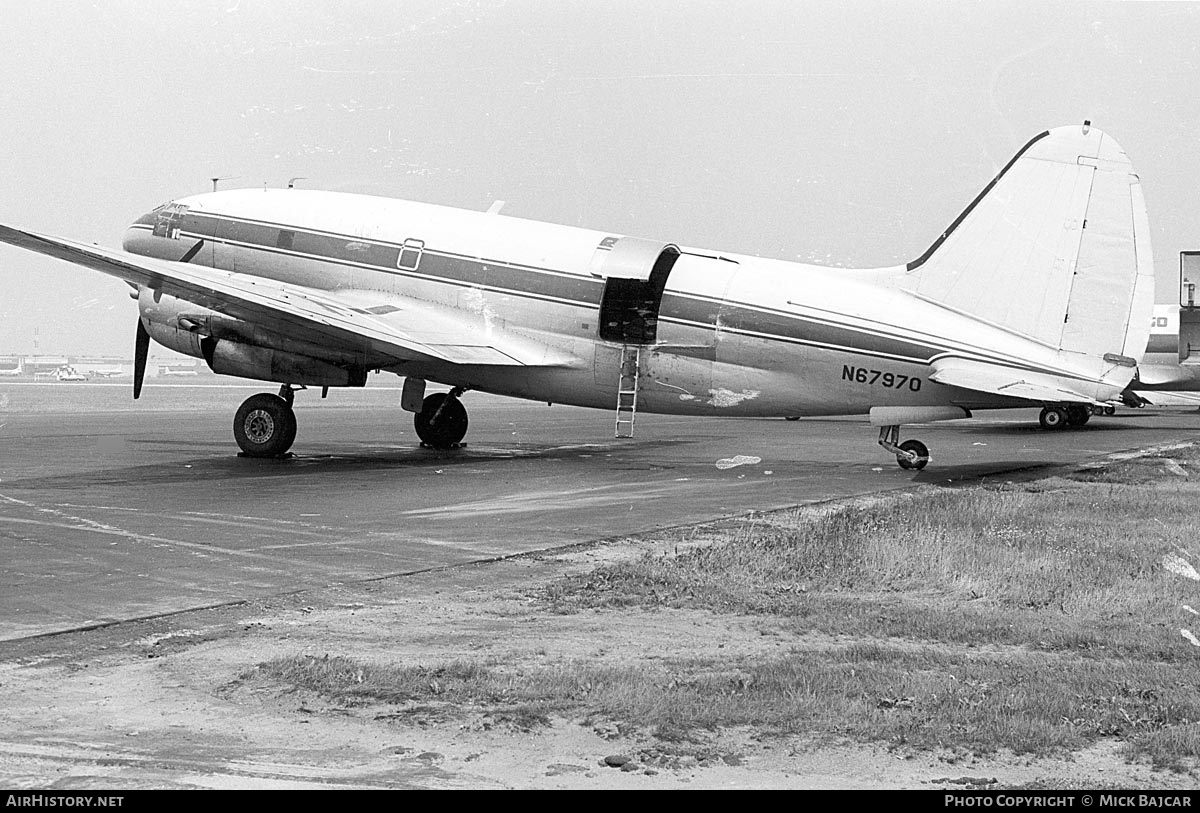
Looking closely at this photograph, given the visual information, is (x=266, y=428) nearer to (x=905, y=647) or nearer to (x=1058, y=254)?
(x=1058, y=254)

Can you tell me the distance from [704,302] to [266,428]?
823cm

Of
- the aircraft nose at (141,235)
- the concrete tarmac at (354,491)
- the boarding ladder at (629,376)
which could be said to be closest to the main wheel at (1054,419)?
the concrete tarmac at (354,491)

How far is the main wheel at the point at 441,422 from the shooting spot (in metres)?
27.5

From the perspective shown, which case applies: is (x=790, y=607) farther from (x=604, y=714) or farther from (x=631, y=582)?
(x=604, y=714)

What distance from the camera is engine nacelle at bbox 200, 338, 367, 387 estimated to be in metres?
23.8

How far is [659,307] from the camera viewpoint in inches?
903

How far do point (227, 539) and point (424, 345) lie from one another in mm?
9788

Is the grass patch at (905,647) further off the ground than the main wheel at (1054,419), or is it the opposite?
the grass patch at (905,647)

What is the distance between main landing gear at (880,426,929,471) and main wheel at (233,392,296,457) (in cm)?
1055

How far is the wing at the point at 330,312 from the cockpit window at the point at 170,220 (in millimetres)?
2591

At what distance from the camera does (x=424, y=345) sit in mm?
23406

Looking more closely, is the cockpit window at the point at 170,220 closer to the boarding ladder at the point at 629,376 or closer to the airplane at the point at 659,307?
the airplane at the point at 659,307

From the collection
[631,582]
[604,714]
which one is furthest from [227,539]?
[604,714]

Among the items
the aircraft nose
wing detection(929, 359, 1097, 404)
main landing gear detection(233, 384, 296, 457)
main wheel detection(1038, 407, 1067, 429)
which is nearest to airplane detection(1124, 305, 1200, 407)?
main wheel detection(1038, 407, 1067, 429)
